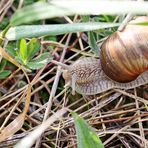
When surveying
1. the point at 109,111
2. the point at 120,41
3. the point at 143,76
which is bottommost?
the point at 109,111

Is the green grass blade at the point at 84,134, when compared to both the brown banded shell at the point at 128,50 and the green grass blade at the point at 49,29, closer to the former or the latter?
the green grass blade at the point at 49,29

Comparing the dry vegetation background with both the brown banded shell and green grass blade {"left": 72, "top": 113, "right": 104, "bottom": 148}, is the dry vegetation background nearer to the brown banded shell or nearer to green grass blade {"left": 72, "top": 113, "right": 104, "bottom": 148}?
the brown banded shell

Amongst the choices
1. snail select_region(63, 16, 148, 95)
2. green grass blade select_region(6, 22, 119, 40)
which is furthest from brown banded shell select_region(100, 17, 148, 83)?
green grass blade select_region(6, 22, 119, 40)

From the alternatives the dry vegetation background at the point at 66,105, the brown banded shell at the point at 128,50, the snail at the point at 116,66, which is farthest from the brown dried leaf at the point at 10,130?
the brown banded shell at the point at 128,50

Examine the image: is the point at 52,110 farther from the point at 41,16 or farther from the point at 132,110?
the point at 41,16

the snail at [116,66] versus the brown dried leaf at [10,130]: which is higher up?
the snail at [116,66]

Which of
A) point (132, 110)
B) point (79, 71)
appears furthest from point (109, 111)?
point (79, 71)

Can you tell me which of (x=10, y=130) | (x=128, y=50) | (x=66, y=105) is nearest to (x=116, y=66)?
(x=128, y=50)
